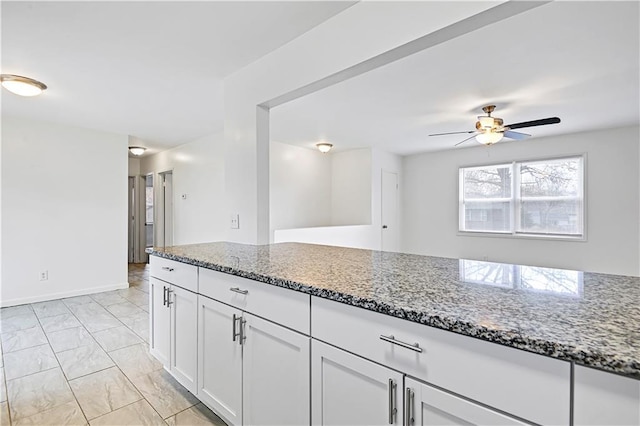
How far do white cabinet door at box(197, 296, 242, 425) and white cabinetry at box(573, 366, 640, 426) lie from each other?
1.27 metres

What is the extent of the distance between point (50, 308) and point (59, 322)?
2.28 feet

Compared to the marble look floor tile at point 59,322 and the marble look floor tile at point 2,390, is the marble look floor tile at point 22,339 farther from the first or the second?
the marble look floor tile at point 2,390

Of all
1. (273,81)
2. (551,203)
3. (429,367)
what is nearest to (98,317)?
(273,81)

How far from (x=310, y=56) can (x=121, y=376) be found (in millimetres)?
2550

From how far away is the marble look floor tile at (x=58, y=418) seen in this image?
1.77m

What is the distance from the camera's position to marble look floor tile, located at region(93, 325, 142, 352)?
110 inches

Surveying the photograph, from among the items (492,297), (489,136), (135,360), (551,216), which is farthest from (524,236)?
(135,360)

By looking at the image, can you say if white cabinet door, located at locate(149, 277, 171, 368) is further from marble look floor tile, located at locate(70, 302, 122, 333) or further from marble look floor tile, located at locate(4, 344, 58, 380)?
marble look floor tile, located at locate(70, 302, 122, 333)

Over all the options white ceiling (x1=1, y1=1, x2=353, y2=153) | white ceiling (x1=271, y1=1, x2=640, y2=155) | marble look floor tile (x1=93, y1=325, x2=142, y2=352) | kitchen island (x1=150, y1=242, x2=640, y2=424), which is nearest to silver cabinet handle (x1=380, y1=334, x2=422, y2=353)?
kitchen island (x1=150, y1=242, x2=640, y2=424)

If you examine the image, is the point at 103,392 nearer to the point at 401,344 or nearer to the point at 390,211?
the point at 401,344

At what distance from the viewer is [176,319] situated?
78.7 inches

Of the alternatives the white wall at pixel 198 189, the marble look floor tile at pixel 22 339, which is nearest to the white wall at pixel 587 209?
the white wall at pixel 198 189

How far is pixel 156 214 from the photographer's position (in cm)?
656

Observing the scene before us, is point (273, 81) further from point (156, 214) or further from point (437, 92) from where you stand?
point (156, 214)
